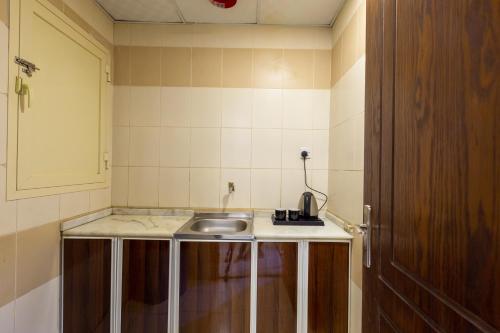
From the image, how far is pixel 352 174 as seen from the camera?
4.99 feet

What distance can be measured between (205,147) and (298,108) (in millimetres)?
749

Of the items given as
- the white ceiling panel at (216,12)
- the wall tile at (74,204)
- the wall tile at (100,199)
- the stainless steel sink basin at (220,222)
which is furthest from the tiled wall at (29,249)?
the stainless steel sink basin at (220,222)

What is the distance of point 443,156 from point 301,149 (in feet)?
4.61

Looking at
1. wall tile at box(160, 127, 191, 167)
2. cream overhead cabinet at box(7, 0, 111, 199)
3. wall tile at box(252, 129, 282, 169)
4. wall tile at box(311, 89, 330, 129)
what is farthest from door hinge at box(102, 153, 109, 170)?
wall tile at box(311, 89, 330, 129)

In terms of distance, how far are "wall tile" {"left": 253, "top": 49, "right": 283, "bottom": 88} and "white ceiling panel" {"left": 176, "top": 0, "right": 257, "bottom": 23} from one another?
A: 0.24m

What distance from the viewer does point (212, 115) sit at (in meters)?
1.98

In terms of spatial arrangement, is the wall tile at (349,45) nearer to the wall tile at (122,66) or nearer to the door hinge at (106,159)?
the wall tile at (122,66)

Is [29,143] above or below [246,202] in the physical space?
above

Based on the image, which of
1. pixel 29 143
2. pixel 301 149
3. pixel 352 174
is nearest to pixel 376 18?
pixel 352 174

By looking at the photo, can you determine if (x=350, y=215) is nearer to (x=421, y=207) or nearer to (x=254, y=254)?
(x=254, y=254)

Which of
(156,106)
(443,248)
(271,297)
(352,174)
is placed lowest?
(271,297)

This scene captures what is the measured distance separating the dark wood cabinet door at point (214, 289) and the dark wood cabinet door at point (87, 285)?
1.37 ft

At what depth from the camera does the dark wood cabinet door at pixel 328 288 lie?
57.2 inches

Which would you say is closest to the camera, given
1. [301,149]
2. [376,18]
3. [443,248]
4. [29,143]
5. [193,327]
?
[443,248]
